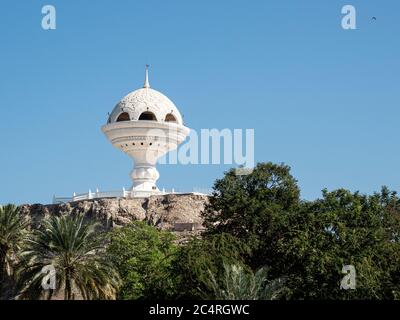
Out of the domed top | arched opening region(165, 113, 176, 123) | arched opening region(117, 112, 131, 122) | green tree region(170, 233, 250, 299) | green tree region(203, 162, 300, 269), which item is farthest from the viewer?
arched opening region(165, 113, 176, 123)

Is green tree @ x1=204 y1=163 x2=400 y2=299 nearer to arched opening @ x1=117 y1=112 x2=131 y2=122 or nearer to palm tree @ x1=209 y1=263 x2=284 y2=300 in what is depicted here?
palm tree @ x1=209 y1=263 x2=284 y2=300

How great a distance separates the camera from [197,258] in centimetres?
4828

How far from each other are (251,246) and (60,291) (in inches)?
433

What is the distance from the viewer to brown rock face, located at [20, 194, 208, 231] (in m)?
68.8

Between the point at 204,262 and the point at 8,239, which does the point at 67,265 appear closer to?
the point at 204,262

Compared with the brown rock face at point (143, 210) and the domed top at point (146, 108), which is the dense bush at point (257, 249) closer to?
the brown rock face at point (143, 210)

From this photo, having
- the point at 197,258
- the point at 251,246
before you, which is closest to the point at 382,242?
the point at 251,246

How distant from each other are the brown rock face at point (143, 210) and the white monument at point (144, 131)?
16.3 ft

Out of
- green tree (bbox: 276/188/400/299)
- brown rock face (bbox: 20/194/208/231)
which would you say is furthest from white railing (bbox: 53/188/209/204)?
green tree (bbox: 276/188/400/299)

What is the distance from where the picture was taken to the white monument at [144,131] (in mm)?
76000

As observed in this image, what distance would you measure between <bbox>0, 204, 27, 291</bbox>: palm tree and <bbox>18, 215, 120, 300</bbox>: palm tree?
604 cm

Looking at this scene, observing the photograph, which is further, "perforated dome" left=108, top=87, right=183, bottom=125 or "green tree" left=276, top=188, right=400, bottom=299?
"perforated dome" left=108, top=87, right=183, bottom=125

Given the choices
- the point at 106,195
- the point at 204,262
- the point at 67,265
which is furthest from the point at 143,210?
the point at 67,265
